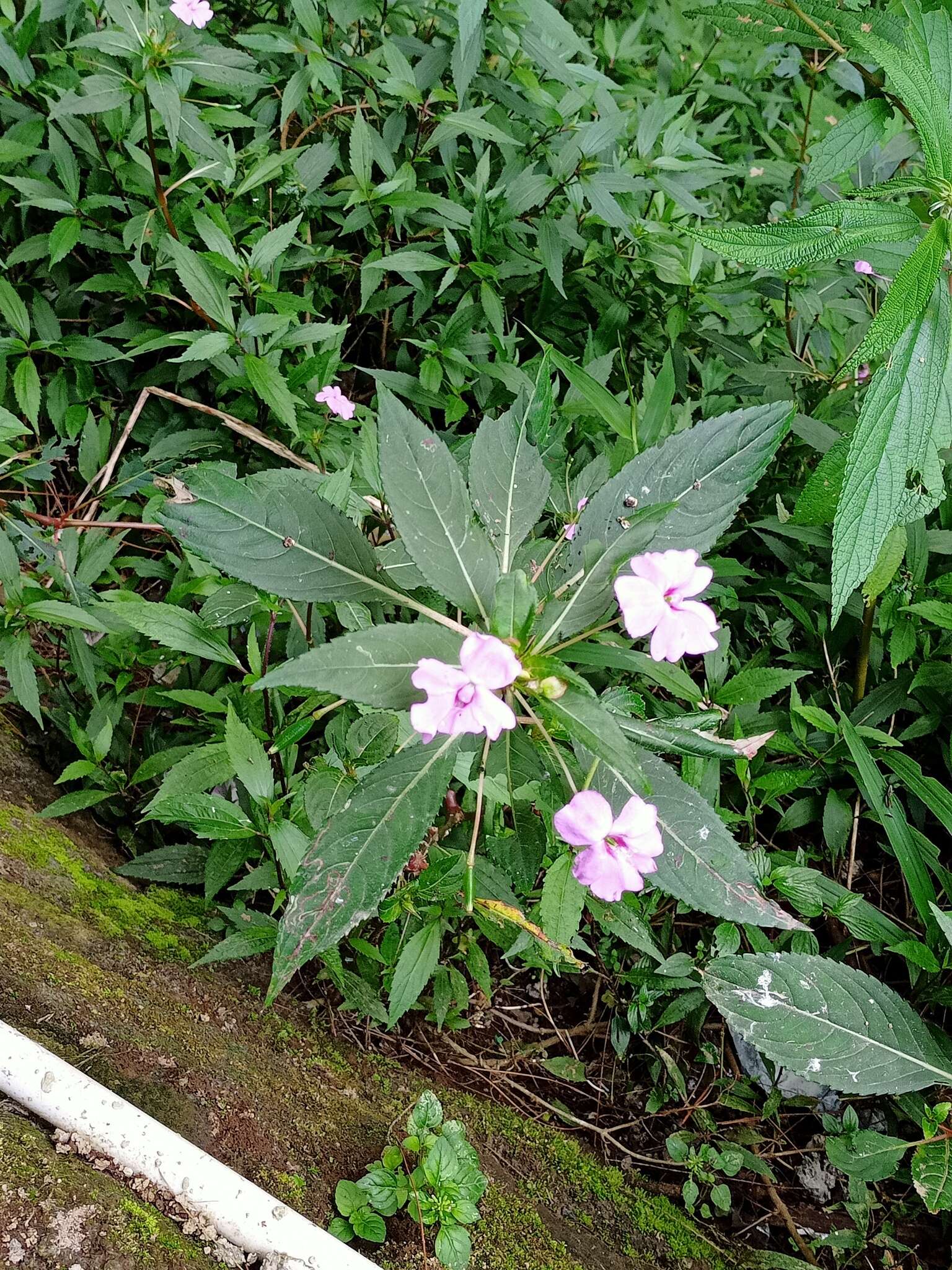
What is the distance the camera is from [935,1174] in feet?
5.38

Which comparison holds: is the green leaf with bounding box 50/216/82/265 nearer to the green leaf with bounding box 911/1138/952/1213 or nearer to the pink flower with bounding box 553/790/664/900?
the pink flower with bounding box 553/790/664/900

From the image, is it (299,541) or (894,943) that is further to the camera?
(894,943)

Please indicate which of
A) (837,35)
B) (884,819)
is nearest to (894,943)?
(884,819)

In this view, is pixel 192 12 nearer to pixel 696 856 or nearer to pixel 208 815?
pixel 208 815

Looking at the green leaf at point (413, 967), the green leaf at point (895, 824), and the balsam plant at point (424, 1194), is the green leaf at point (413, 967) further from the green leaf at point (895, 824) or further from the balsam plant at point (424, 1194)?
the green leaf at point (895, 824)

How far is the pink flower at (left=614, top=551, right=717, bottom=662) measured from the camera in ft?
3.46

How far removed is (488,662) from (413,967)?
943 mm

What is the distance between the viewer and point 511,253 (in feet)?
8.33

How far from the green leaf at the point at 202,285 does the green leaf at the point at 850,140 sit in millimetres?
1328

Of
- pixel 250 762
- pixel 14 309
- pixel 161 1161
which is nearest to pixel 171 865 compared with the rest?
pixel 250 762

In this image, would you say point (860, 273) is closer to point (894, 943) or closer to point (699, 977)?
point (894, 943)

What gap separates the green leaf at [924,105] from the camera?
4.83 feet

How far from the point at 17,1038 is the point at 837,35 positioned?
241 centimetres

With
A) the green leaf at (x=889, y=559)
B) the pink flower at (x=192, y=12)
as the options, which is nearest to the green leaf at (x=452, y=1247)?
the green leaf at (x=889, y=559)
